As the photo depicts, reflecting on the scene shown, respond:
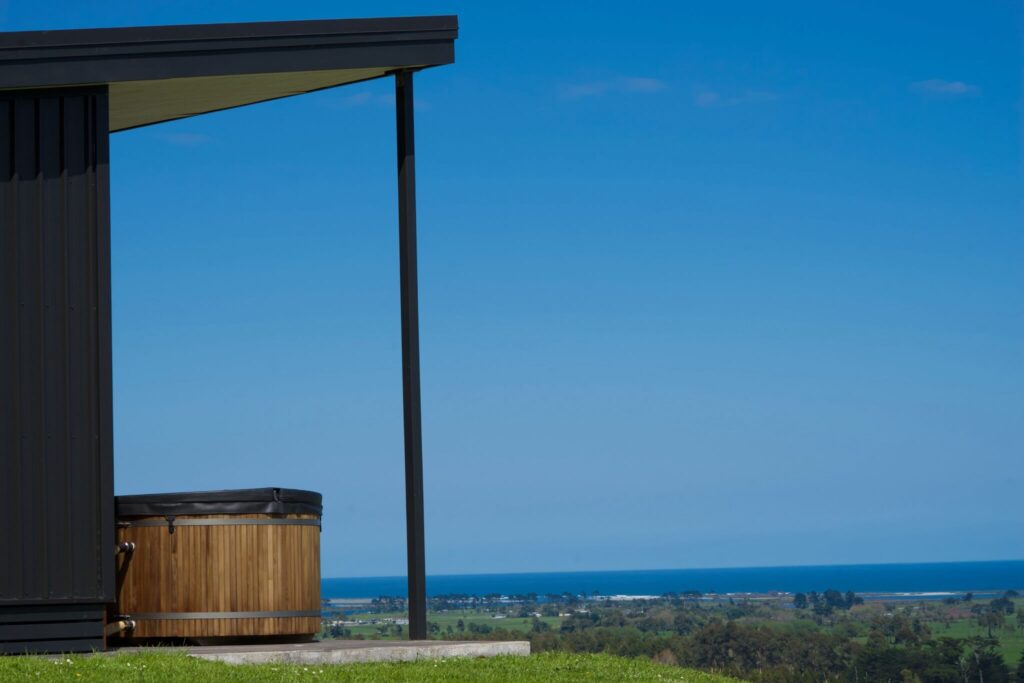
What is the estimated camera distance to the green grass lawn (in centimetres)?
930

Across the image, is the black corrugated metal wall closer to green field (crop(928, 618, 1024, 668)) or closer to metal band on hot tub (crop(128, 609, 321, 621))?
metal band on hot tub (crop(128, 609, 321, 621))

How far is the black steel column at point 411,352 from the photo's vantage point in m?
11.2

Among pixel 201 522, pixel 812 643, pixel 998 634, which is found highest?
pixel 201 522

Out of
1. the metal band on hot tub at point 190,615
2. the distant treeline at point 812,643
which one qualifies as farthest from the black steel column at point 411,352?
the distant treeline at point 812,643

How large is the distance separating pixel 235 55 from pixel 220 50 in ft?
0.41

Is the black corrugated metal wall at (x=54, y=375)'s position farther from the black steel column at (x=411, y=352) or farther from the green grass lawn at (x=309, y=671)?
the black steel column at (x=411, y=352)

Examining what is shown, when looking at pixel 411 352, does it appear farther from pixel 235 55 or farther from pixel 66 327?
pixel 235 55

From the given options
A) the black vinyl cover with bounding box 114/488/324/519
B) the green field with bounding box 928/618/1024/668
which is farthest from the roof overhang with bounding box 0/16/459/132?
the green field with bounding box 928/618/1024/668

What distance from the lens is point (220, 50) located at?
11258 mm

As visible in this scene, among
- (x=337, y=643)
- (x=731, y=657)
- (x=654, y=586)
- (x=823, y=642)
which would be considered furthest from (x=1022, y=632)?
(x=654, y=586)

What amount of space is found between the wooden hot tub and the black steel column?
3.43 feet

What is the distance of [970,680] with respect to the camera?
58.1 m

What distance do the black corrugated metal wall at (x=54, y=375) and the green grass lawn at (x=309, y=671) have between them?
0.58 metres

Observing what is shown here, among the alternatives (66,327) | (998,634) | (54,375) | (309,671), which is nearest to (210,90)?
(66,327)
